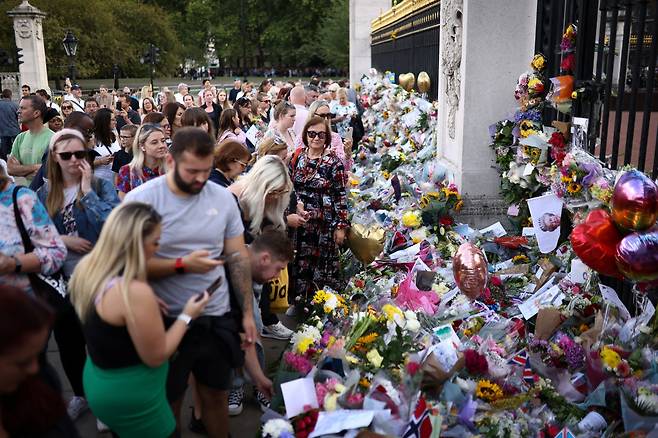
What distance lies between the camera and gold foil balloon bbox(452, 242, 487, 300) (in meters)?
4.56

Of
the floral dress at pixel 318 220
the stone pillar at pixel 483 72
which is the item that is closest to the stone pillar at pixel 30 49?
the stone pillar at pixel 483 72

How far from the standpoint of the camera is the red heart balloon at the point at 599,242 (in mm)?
3562

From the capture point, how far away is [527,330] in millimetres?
4520

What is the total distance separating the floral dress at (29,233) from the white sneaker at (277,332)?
7.03 ft

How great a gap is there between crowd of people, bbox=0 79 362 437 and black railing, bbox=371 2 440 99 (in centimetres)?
506

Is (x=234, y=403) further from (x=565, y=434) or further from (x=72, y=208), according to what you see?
(x=565, y=434)

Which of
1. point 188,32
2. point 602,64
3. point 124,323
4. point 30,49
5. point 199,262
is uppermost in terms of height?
point 188,32

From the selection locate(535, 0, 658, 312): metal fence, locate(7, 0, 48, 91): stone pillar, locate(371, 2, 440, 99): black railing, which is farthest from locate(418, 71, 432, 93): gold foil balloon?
locate(7, 0, 48, 91): stone pillar

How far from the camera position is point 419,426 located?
3.13 m

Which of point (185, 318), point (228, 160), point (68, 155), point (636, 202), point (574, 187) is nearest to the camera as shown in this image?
point (185, 318)

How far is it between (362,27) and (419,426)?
739 inches

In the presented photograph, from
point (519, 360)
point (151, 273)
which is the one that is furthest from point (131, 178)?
point (519, 360)

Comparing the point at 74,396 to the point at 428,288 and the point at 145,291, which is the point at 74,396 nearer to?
the point at 145,291

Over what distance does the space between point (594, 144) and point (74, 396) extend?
4037 mm
